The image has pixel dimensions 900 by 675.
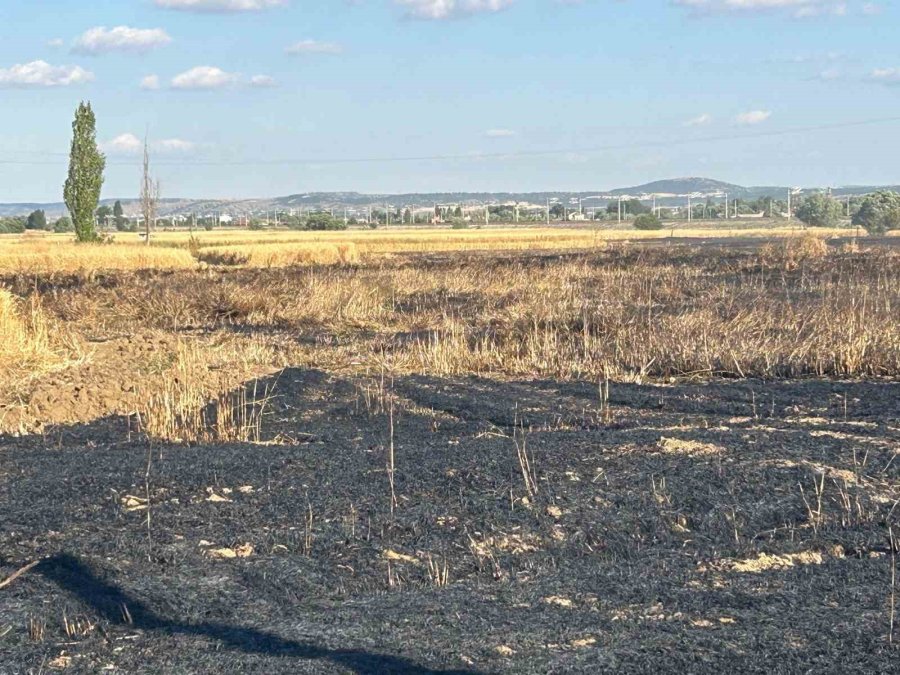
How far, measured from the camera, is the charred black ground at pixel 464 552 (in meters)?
4.85

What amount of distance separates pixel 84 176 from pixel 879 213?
187ft

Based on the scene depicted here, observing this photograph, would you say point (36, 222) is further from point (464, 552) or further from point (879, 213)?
point (464, 552)

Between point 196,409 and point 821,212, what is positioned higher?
point 821,212

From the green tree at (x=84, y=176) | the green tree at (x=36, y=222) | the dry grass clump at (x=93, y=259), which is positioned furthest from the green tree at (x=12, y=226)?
the dry grass clump at (x=93, y=259)

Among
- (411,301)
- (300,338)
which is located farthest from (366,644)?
(411,301)

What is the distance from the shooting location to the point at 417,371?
14.1m

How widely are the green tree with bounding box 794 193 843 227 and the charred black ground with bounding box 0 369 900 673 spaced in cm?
10206

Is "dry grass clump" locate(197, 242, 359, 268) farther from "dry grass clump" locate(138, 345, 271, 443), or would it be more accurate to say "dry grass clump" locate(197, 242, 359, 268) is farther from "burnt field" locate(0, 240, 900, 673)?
"dry grass clump" locate(138, 345, 271, 443)

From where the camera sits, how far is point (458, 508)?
22.7 ft

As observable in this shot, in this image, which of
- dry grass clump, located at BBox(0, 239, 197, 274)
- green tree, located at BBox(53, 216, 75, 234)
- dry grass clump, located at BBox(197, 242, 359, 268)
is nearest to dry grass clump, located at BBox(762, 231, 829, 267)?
dry grass clump, located at BBox(197, 242, 359, 268)

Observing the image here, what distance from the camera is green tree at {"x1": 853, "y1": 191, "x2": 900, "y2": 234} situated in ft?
269

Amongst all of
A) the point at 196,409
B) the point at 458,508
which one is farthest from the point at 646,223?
the point at 458,508

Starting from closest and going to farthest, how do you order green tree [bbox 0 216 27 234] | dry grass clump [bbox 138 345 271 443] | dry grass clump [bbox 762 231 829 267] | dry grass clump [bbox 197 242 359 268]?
1. dry grass clump [bbox 138 345 271 443]
2. dry grass clump [bbox 762 231 829 267]
3. dry grass clump [bbox 197 242 359 268]
4. green tree [bbox 0 216 27 234]

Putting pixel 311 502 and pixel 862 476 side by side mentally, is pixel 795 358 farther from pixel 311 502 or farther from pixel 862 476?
pixel 311 502
